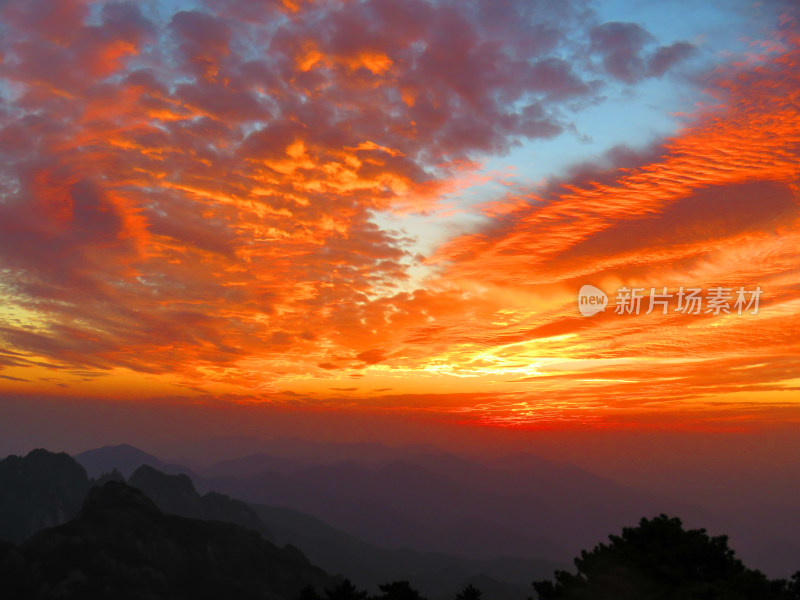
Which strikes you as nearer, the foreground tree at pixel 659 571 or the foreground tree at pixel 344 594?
the foreground tree at pixel 659 571

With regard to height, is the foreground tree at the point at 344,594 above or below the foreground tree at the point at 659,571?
below

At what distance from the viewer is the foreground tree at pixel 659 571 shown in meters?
35.9

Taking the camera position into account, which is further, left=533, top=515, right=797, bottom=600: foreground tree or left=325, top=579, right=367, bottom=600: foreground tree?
left=325, top=579, right=367, bottom=600: foreground tree

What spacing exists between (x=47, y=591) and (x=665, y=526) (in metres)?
206

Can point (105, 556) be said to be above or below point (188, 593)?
above

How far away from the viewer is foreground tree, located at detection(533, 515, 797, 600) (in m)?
35.9

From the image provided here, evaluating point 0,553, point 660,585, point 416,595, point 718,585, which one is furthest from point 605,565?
point 0,553

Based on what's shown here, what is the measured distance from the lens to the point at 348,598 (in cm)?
4669

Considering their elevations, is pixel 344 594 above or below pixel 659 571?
below

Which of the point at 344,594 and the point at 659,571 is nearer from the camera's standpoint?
the point at 659,571

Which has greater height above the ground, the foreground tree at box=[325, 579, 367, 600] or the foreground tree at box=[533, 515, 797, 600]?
the foreground tree at box=[533, 515, 797, 600]

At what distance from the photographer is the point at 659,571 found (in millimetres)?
41594

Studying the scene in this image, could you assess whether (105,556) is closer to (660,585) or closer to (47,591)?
(47,591)

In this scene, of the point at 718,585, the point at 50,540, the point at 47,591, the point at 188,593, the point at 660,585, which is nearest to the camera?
the point at 718,585
